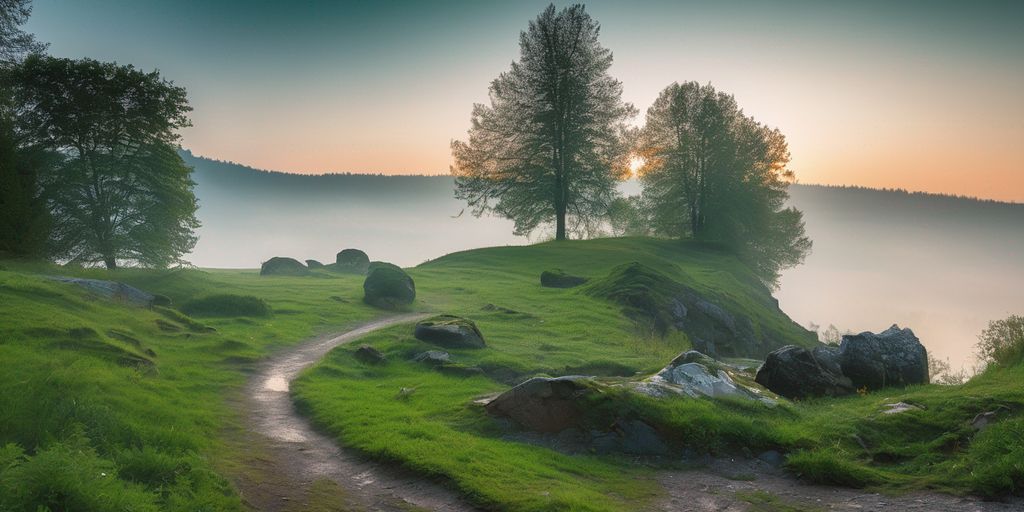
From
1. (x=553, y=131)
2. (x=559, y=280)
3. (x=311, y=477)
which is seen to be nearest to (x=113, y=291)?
(x=311, y=477)

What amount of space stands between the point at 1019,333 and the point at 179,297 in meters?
39.3

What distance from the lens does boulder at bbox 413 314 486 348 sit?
29.3m

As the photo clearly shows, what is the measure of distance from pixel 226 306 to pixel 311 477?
25.2 metres

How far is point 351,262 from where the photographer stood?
225ft

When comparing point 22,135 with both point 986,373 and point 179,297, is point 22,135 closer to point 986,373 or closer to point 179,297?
point 179,297

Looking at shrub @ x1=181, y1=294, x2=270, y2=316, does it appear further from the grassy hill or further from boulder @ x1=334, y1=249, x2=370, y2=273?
boulder @ x1=334, y1=249, x2=370, y2=273

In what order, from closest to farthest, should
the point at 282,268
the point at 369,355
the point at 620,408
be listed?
the point at 620,408 < the point at 369,355 < the point at 282,268

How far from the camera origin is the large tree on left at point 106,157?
43.1 metres

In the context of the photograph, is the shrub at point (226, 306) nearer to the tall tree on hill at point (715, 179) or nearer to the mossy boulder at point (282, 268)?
the mossy boulder at point (282, 268)

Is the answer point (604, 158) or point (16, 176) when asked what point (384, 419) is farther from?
point (604, 158)

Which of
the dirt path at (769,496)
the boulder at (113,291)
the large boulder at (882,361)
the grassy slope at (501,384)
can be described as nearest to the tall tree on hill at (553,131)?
the grassy slope at (501,384)

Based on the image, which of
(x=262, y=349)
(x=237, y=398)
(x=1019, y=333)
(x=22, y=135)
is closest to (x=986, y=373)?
(x=1019, y=333)

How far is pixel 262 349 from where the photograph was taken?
2911cm

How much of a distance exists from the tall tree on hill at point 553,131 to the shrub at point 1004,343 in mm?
49055
